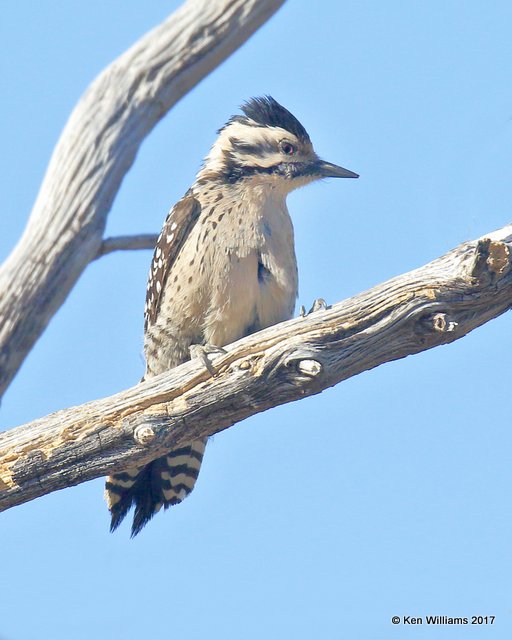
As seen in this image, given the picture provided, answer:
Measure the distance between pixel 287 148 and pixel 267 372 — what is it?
232 centimetres

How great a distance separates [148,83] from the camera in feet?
27.3

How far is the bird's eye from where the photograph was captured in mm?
6945

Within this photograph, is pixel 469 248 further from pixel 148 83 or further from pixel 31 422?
pixel 148 83

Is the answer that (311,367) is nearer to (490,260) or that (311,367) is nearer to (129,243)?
(490,260)

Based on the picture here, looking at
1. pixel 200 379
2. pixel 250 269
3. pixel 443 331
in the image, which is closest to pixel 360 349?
pixel 443 331

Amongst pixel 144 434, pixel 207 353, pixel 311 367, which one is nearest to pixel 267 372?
pixel 311 367

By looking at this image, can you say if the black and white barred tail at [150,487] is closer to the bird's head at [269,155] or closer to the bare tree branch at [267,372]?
the bare tree branch at [267,372]

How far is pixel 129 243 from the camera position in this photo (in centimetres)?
832

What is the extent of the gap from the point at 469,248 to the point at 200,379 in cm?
147

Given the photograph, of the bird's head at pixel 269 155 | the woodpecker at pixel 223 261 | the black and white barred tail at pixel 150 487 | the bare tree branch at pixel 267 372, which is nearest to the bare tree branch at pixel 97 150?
the woodpecker at pixel 223 261

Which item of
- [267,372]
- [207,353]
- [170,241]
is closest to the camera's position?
[267,372]

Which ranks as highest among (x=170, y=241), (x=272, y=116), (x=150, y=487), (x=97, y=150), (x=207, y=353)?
Result: (x=97, y=150)

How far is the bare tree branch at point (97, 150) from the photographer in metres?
7.82

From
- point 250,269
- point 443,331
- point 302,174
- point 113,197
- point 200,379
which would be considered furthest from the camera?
point 113,197
